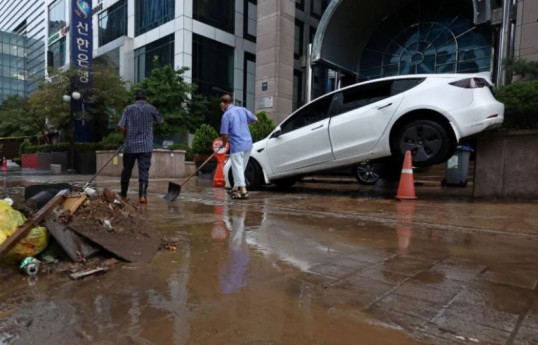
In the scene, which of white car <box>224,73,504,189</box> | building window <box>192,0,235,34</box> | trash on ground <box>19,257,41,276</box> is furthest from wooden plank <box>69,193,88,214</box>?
building window <box>192,0,235,34</box>

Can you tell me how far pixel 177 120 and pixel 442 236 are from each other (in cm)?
1794

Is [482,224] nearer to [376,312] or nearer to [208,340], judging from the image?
[376,312]

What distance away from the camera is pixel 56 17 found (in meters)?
36.8

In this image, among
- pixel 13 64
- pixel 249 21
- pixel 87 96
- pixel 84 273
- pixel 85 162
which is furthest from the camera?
pixel 13 64

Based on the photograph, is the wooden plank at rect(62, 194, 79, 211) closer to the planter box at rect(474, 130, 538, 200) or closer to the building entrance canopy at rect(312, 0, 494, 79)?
the planter box at rect(474, 130, 538, 200)

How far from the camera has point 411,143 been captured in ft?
18.6

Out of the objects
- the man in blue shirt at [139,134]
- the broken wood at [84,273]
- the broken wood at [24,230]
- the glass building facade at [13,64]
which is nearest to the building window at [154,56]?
the man in blue shirt at [139,134]

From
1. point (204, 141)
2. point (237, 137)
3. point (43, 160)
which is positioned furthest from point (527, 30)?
point (43, 160)

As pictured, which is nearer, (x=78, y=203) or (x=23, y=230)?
(x=23, y=230)

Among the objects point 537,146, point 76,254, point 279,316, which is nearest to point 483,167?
point 537,146

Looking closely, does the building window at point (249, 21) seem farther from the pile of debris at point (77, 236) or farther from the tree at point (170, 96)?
the pile of debris at point (77, 236)

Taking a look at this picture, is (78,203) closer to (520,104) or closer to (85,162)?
(520,104)

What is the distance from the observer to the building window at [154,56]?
2248 cm

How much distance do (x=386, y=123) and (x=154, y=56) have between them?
20656 mm
